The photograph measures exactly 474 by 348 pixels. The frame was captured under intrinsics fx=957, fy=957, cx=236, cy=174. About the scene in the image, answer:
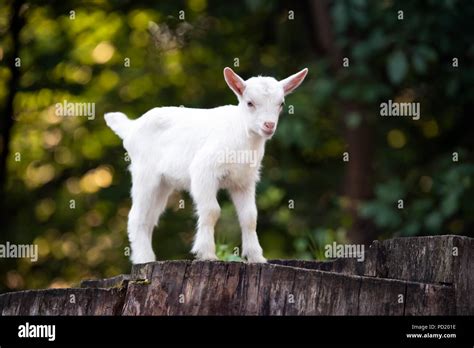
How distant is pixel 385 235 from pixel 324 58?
303 centimetres

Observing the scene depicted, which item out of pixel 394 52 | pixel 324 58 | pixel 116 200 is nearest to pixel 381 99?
pixel 324 58

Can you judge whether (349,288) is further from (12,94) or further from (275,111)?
(12,94)

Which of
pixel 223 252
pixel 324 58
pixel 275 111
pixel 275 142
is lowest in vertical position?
pixel 223 252

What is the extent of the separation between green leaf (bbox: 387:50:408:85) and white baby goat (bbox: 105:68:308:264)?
5.36 meters

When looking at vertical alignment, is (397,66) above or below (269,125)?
above

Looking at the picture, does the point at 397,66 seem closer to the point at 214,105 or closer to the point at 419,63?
the point at 419,63

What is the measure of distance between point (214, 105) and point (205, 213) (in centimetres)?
953

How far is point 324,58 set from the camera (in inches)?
602

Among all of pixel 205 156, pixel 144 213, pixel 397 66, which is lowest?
pixel 144 213

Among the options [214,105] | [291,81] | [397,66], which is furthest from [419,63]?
[291,81]

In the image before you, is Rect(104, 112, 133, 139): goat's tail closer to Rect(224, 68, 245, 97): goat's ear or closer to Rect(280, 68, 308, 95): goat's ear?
Rect(224, 68, 245, 97): goat's ear

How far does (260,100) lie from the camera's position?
686 centimetres
